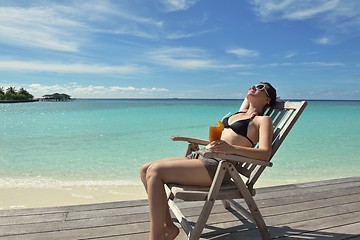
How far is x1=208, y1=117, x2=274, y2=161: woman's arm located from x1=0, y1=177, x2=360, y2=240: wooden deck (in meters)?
0.67

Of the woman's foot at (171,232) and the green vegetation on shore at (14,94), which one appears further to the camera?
the green vegetation on shore at (14,94)

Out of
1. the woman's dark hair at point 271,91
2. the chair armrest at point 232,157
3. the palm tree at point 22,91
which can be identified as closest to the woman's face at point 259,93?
the woman's dark hair at point 271,91

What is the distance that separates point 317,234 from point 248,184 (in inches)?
25.8

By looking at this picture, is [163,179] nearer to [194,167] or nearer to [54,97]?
[194,167]

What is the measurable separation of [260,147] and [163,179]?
2.24ft

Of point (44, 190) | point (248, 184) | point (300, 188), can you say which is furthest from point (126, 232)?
point (44, 190)

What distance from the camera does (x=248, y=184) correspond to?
7.62 ft

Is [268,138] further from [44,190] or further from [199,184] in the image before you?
[44,190]

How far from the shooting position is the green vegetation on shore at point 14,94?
78350mm

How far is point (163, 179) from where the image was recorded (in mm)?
2064

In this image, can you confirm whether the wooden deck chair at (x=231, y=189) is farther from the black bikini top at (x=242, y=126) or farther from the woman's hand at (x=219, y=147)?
the black bikini top at (x=242, y=126)

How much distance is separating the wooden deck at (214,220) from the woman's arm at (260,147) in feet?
2.19

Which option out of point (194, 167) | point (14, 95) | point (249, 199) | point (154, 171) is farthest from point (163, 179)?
point (14, 95)

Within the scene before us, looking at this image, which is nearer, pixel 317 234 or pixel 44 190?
pixel 317 234
